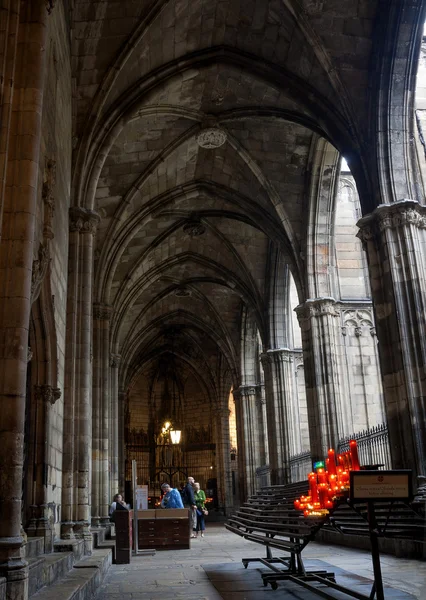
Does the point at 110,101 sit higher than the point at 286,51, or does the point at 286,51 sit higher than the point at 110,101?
the point at 286,51

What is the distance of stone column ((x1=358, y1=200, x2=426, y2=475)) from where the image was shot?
33.2 feet

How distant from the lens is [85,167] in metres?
12.1

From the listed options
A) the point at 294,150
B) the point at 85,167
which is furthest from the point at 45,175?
the point at 294,150

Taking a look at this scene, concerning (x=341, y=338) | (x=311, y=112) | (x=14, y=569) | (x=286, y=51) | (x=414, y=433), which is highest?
(x=286, y=51)

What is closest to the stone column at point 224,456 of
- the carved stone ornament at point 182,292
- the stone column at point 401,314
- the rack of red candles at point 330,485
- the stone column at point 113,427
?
the carved stone ornament at point 182,292

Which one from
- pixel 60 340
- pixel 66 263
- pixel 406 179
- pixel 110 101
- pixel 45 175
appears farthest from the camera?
pixel 110 101

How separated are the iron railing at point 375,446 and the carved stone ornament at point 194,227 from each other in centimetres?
915

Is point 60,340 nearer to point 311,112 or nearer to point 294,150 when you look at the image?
point 311,112

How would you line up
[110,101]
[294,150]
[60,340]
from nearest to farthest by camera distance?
1. [60,340]
2. [110,101]
3. [294,150]

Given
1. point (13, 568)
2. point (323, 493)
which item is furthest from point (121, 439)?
point (13, 568)

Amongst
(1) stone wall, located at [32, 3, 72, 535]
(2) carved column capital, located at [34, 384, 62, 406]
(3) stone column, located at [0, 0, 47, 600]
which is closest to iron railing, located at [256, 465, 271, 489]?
(1) stone wall, located at [32, 3, 72, 535]

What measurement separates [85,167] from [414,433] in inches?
303

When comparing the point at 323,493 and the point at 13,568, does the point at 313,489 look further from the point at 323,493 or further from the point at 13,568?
the point at 13,568

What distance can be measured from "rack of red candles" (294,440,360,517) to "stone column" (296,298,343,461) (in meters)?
8.20
